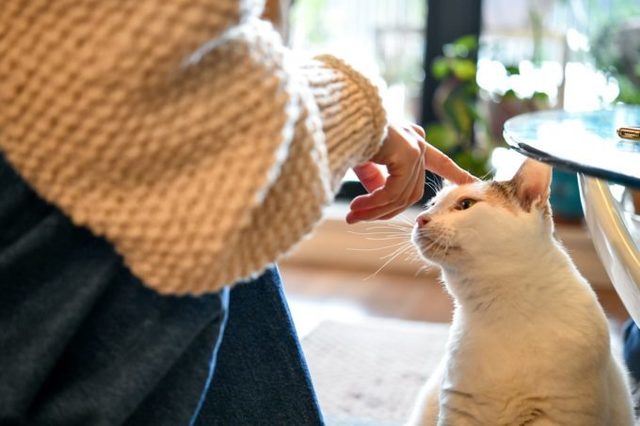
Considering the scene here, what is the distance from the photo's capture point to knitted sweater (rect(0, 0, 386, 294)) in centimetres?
53

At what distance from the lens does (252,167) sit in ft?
1.78

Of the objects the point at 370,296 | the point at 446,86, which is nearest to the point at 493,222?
the point at 370,296

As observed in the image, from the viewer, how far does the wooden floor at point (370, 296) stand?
2352 millimetres

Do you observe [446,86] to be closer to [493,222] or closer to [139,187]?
[493,222]

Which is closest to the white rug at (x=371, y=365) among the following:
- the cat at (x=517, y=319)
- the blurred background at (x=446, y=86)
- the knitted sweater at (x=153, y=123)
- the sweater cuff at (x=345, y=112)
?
the blurred background at (x=446, y=86)

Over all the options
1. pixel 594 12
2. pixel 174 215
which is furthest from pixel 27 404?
pixel 594 12

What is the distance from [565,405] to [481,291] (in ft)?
0.59

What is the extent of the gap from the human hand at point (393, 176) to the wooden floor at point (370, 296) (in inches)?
58.0

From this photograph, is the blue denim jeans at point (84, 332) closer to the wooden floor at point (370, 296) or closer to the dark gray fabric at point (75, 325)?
the dark gray fabric at point (75, 325)

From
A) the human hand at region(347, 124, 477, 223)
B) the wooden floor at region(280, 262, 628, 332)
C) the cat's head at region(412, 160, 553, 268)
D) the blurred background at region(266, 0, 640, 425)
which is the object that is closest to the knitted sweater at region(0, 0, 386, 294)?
the human hand at region(347, 124, 477, 223)

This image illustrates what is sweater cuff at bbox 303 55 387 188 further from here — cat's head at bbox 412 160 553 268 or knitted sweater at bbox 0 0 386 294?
cat's head at bbox 412 160 553 268

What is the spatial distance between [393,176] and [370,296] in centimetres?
176

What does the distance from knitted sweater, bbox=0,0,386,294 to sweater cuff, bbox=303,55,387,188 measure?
0.08m

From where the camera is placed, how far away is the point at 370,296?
2.52 m
